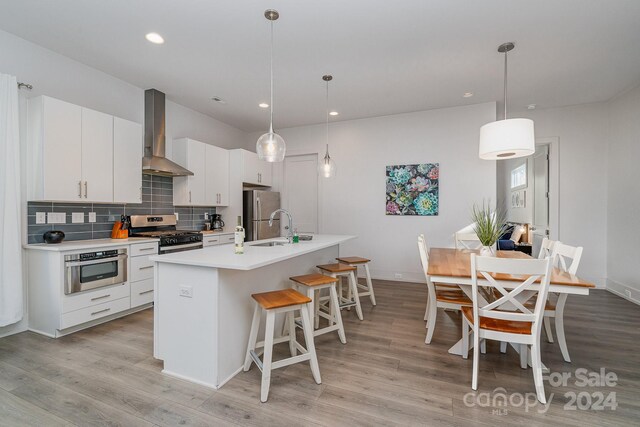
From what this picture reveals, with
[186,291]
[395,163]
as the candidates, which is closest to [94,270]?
[186,291]

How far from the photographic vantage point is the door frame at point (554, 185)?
456cm

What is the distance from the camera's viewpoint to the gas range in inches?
142

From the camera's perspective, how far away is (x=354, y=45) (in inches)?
112

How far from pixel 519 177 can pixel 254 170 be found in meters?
5.88

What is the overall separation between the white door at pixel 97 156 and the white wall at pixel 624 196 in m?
6.43

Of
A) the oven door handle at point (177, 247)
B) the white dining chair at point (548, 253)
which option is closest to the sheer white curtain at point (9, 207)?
the oven door handle at point (177, 247)

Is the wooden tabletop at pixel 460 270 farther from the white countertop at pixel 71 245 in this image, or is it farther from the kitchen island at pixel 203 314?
the white countertop at pixel 71 245

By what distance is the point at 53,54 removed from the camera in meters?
3.02

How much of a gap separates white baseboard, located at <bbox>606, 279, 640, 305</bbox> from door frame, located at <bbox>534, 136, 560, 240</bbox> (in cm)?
89

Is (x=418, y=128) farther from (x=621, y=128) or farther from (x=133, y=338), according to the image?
(x=133, y=338)

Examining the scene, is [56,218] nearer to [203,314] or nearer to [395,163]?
[203,314]

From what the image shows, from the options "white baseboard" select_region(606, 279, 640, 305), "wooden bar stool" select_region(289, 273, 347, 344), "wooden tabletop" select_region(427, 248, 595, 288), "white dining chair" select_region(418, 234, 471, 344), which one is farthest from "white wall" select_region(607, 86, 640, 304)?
"wooden bar stool" select_region(289, 273, 347, 344)

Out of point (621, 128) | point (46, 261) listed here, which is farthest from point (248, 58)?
point (621, 128)

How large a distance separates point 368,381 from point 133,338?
2.16 meters
